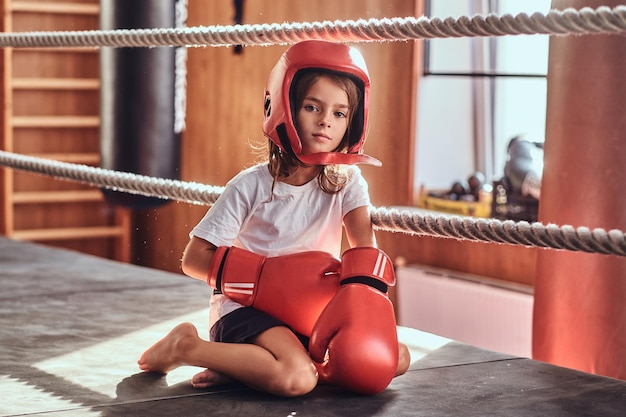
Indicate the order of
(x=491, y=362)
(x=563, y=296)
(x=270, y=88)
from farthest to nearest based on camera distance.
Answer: (x=563, y=296), (x=491, y=362), (x=270, y=88)

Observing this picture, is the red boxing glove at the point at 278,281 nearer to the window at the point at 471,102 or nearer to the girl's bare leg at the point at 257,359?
the girl's bare leg at the point at 257,359

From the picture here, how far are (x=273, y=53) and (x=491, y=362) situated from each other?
131 inches

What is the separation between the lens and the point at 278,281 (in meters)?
1.29

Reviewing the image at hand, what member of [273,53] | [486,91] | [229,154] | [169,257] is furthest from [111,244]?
[486,91]

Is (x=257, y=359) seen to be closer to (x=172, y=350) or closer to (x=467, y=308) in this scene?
(x=172, y=350)

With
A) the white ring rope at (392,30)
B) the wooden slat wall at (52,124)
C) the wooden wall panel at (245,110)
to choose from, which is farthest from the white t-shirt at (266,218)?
the wooden slat wall at (52,124)

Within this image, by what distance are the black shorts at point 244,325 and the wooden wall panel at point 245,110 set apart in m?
2.29

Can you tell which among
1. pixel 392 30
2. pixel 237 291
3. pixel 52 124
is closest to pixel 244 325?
pixel 237 291

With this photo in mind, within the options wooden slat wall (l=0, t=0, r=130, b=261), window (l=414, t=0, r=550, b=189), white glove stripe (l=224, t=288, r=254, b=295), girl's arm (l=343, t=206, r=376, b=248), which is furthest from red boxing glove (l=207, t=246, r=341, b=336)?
wooden slat wall (l=0, t=0, r=130, b=261)

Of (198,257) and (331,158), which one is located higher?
(331,158)

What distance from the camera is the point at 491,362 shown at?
1473mm

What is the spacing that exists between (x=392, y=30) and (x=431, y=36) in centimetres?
7

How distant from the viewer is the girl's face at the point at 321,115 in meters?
1.33

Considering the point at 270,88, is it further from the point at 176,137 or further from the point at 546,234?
the point at 176,137
